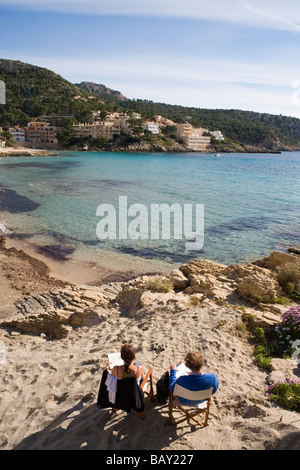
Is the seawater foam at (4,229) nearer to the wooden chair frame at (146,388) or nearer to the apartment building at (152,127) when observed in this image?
the wooden chair frame at (146,388)

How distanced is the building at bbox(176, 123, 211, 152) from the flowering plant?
408 ft

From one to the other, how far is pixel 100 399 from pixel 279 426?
Answer: 2514 millimetres

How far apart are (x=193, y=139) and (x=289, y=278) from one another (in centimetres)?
12718

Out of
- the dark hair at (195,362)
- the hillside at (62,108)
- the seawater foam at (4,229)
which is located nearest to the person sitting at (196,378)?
the dark hair at (195,362)

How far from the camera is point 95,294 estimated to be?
35.0 ft

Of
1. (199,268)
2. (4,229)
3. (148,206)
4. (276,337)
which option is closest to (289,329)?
(276,337)

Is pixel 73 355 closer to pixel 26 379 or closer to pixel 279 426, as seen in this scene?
pixel 26 379

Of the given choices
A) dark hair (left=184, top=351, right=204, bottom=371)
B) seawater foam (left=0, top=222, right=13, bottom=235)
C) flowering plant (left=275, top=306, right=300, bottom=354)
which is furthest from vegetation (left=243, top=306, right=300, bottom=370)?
seawater foam (left=0, top=222, right=13, bottom=235)

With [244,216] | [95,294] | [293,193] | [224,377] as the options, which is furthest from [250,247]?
[293,193]

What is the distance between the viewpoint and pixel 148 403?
4660 mm

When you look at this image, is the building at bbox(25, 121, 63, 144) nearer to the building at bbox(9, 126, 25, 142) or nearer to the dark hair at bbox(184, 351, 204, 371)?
the building at bbox(9, 126, 25, 142)

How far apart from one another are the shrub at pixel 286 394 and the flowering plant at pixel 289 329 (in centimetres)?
140

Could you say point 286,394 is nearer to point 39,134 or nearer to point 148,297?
point 148,297
